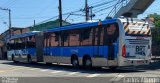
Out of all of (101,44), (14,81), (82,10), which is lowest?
(14,81)

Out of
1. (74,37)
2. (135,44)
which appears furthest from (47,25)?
(135,44)

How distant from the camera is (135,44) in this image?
907 inches

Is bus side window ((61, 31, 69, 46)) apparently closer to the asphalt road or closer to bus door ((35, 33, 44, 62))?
the asphalt road

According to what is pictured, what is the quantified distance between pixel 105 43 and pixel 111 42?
0.63 m

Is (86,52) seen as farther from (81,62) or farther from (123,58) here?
(123,58)

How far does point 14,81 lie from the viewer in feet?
63.5

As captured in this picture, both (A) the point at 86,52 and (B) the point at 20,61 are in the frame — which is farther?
(B) the point at 20,61

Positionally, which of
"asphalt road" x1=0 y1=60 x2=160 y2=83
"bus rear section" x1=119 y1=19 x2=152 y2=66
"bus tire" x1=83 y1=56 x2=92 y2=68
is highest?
"bus rear section" x1=119 y1=19 x2=152 y2=66

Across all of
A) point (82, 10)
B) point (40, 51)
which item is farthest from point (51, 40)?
point (82, 10)

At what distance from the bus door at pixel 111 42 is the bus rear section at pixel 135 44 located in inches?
19.0

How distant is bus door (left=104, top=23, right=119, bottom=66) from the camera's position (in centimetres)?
2286

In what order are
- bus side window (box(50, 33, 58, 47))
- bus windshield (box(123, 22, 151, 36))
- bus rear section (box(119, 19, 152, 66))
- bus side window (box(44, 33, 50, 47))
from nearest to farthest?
bus rear section (box(119, 19, 152, 66)) → bus windshield (box(123, 22, 151, 36)) → bus side window (box(50, 33, 58, 47)) → bus side window (box(44, 33, 50, 47))

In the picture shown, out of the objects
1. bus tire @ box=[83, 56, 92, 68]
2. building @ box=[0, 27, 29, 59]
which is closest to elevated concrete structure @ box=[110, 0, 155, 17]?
bus tire @ box=[83, 56, 92, 68]

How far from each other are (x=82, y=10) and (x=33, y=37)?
1751cm
